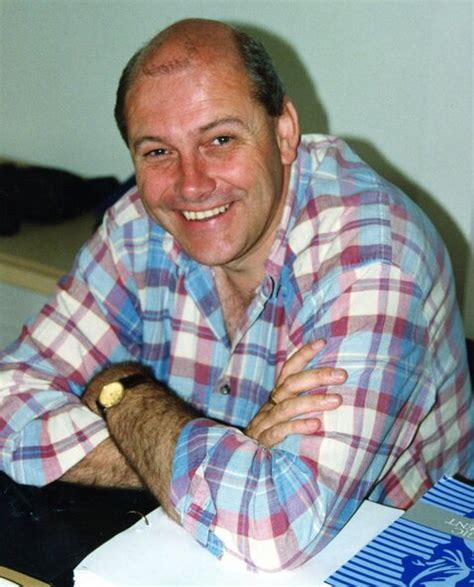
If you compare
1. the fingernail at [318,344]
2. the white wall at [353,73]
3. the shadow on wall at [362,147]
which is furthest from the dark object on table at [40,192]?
the fingernail at [318,344]

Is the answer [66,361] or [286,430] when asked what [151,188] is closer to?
[66,361]

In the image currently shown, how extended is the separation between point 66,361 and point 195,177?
1.37ft

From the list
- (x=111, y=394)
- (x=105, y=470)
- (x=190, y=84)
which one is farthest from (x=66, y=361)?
(x=190, y=84)

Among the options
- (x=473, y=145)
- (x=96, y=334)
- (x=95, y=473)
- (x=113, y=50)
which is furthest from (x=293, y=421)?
(x=113, y=50)

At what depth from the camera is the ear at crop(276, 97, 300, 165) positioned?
1.65 meters

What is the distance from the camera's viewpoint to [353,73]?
245cm

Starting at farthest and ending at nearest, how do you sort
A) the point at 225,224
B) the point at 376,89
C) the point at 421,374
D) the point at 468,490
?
the point at 376,89 → the point at 225,224 → the point at 421,374 → the point at 468,490

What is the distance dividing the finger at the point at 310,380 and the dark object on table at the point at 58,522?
0.24 meters

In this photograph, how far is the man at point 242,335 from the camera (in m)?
1.30

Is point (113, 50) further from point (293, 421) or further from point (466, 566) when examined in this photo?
point (466, 566)

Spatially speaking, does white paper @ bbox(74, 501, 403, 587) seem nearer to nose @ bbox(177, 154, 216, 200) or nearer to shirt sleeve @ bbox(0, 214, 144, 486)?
shirt sleeve @ bbox(0, 214, 144, 486)

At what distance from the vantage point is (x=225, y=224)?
63.2 inches

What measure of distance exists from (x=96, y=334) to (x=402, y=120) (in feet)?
3.38

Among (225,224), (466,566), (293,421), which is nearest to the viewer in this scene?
(466,566)
